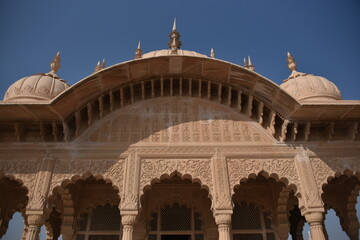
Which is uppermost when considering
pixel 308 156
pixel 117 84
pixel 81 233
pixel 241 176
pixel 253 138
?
pixel 117 84

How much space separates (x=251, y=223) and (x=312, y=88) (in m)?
4.49

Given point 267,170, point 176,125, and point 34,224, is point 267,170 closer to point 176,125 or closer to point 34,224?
point 176,125

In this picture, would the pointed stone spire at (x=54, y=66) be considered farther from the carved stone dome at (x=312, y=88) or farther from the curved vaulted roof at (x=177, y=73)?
the carved stone dome at (x=312, y=88)

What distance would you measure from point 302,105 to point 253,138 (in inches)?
61.3

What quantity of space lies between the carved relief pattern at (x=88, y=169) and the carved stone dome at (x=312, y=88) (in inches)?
209

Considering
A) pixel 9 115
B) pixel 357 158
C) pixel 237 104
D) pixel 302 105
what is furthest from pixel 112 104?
pixel 357 158

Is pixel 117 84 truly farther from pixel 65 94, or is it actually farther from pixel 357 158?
pixel 357 158

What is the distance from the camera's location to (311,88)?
8492 millimetres

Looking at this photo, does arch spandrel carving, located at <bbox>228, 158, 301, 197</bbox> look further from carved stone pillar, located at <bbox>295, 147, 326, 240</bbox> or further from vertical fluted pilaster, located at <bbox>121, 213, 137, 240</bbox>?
vertical fluted pilaster, located at <bbox>121, 213, 137, 240</bbox>

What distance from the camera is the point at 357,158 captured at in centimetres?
792

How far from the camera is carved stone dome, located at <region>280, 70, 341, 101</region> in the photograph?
27.4 feet

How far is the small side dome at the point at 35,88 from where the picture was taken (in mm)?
8062

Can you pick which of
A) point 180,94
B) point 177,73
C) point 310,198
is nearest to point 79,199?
point 180,94

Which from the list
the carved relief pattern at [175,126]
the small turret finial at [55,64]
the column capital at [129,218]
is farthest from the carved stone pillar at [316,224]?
the small turret finial at [55,64]
